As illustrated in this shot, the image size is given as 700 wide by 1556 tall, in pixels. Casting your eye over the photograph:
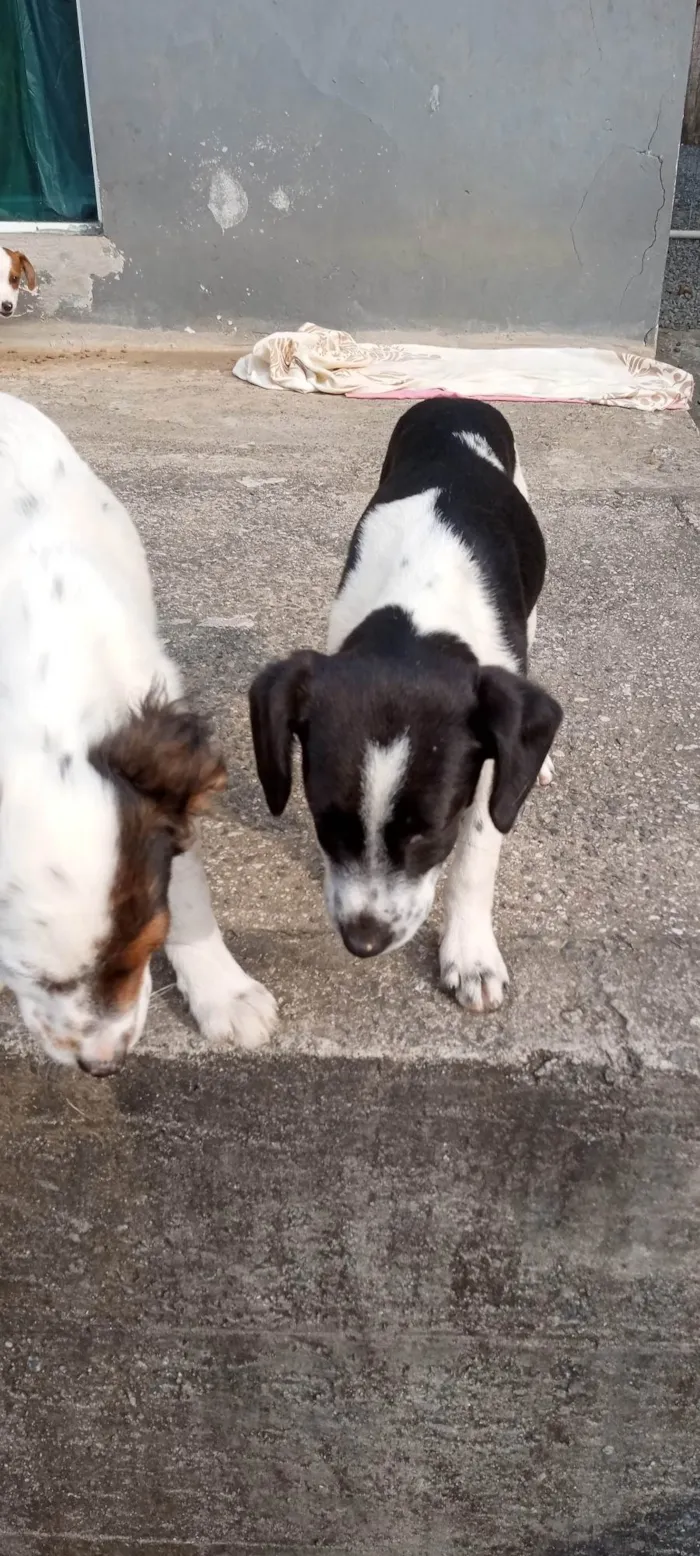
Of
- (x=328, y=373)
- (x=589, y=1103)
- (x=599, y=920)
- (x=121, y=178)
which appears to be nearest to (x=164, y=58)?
(x=121, y=178)

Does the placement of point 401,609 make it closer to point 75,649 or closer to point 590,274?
point 75,649

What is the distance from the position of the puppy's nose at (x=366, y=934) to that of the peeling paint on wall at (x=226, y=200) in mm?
6427

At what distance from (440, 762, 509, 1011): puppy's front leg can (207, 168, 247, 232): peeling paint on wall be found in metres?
6.06

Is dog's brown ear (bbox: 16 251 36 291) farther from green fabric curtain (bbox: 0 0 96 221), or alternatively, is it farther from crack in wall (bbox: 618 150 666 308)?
crack in wall (bbox: 618 150 666 308)

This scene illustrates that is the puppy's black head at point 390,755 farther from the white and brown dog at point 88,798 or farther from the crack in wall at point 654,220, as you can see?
the crack in wall at point 654,220

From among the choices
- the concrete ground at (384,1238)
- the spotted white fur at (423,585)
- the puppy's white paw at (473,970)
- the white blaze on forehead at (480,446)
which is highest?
the white blaze on forehead at (480,446)

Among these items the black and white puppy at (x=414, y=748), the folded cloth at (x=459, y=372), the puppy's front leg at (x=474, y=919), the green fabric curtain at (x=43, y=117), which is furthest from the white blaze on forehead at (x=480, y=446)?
the green fabric curtain at (x=43, y=117)

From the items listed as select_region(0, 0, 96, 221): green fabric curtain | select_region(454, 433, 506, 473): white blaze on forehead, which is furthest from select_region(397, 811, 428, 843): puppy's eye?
select_region(0, 0, 96, 221): green fabric curtain

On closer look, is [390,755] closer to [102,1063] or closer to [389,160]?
[102,1063]

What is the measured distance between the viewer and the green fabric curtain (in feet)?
24.2

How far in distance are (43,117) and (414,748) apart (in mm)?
7123

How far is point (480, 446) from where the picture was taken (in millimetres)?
3727

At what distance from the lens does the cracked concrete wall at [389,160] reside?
6.96 meters

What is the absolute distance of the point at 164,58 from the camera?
7043mm
